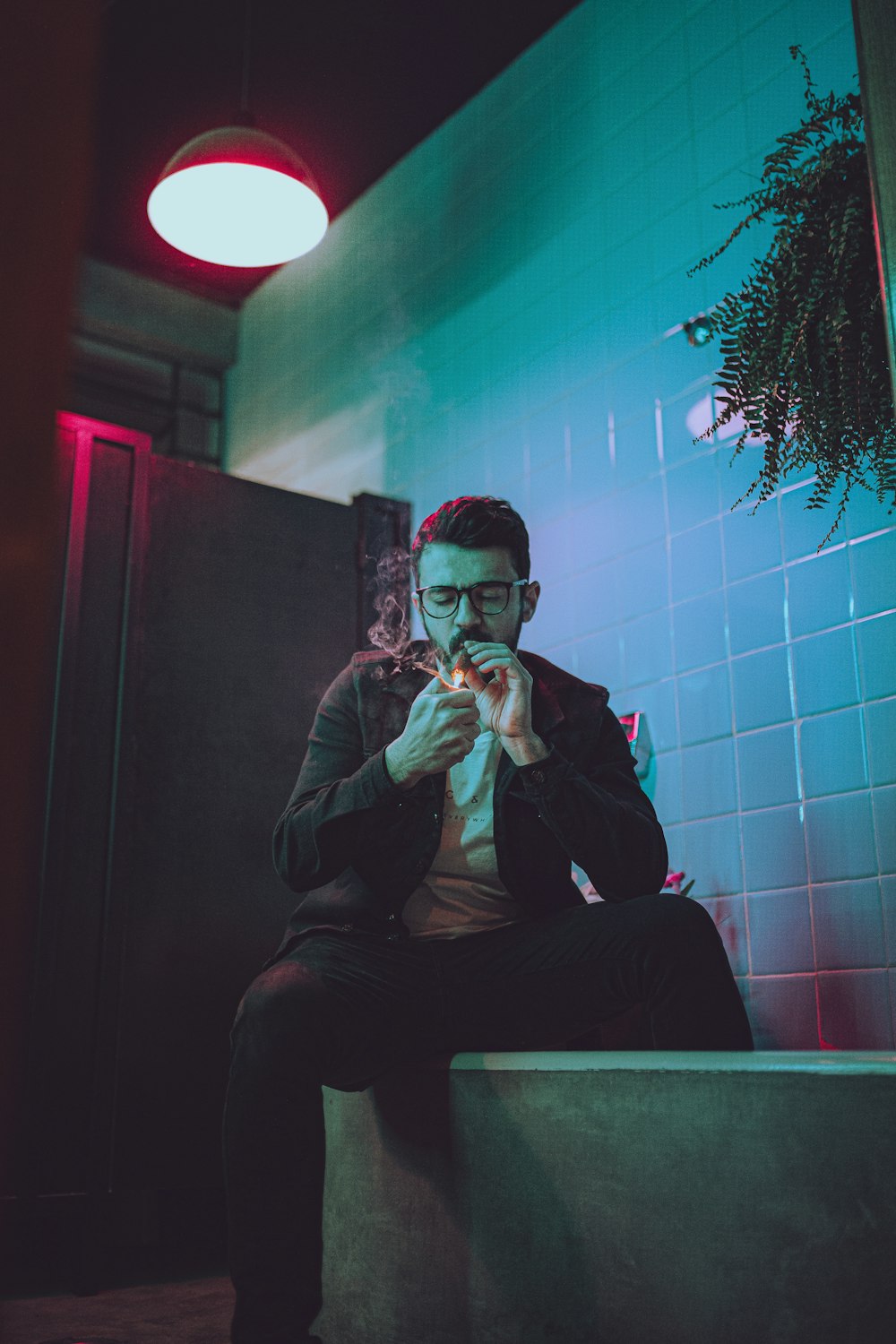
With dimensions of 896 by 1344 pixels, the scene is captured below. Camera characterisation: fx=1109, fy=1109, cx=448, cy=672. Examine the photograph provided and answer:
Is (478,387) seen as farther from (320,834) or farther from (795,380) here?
(320,834)

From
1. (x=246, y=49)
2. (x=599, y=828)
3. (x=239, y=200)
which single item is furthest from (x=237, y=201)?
(x=599, y=828)

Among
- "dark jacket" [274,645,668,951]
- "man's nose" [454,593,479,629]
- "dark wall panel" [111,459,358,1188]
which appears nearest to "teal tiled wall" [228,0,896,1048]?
"dark jacket" [274,645,668,951]

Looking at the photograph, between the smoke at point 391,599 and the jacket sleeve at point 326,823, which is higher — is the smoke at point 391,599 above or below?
above

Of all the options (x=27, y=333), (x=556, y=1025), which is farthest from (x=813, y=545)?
(x=27, y=333)

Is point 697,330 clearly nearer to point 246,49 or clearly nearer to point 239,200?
point 239,200

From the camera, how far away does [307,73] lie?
3287 mm

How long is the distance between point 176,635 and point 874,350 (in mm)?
1687

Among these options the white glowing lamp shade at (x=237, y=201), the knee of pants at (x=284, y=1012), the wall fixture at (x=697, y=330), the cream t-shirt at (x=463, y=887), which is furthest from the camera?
the white glowing lamp shade at (x=237, y=201)

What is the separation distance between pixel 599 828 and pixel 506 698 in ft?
0.84

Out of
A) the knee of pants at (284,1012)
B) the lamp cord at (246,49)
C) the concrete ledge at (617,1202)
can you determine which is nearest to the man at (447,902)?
the knee of pants at (284,1012)

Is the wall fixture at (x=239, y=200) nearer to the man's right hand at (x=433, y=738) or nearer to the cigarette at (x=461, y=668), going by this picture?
the cigarette at (x=461, y=668)

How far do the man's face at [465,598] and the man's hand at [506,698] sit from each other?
74 millimetres

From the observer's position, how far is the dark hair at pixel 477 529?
197 centimetres

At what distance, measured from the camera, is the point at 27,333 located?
334mm
